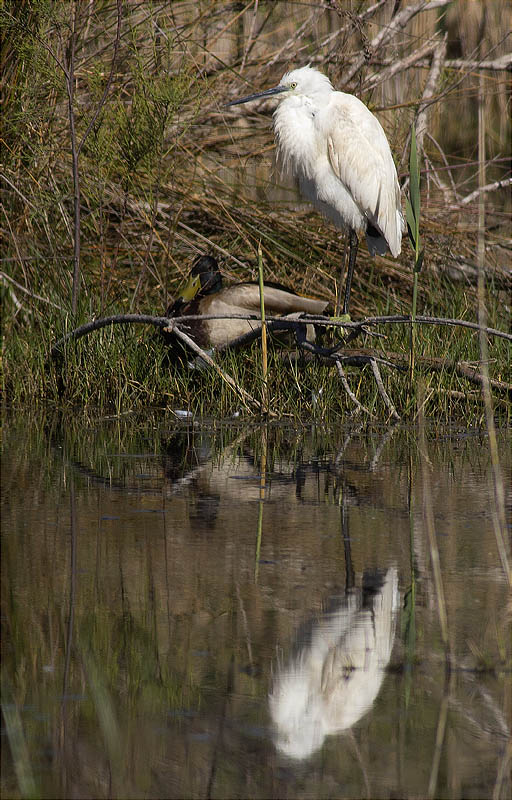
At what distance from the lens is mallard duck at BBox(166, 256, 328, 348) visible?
549 centimetres

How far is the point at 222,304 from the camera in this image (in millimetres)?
5562

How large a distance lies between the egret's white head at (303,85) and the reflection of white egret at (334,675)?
3691 millimetres

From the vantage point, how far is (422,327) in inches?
217

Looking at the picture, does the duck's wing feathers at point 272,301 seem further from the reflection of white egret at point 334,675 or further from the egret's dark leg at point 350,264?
the reflection of white egret at point 334,675

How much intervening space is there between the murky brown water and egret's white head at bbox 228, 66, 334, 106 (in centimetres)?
249

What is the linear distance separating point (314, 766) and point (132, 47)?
5.01 m

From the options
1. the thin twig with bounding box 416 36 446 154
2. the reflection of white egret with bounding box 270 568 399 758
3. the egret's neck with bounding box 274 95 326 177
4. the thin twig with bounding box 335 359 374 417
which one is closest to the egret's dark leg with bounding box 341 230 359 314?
the egret's neck with bounding box 274 95 326 177

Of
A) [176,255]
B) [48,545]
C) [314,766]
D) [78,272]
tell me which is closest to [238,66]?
[176,255]

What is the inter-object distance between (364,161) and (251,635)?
→ 3.77m

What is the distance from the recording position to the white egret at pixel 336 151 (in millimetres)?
5473

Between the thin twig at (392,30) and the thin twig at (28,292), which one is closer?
the thin twig at (28,292)

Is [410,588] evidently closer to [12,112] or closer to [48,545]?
[48,545]

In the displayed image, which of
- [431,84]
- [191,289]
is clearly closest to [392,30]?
[431,84]

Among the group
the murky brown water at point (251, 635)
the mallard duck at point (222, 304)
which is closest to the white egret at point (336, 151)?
the mallard duck at point (222, 304)
